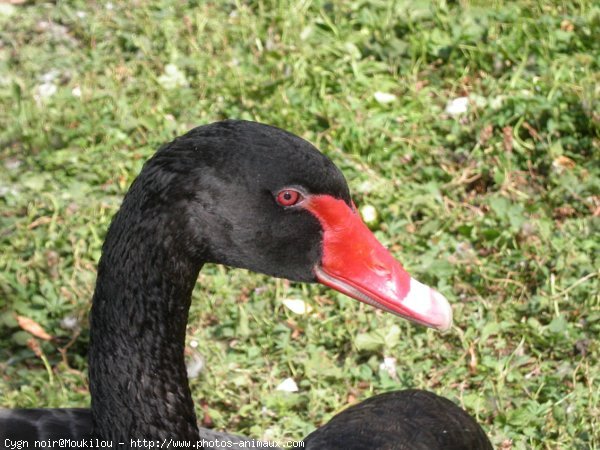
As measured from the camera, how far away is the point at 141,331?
261 centimetres

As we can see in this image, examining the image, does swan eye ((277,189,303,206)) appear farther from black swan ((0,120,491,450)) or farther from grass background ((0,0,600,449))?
grass background ((0,0,600,449))

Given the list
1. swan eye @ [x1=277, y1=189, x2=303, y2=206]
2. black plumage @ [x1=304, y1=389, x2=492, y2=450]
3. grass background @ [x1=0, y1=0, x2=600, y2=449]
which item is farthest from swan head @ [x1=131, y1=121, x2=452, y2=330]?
grass background @ [x1=0, y1=0, x2=600, y2=449]

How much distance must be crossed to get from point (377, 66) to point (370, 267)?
8.94 ft

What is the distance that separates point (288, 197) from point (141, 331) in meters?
0.50

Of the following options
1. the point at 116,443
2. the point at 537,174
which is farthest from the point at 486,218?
the point at 116,443

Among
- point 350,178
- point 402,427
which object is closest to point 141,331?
point 402,427

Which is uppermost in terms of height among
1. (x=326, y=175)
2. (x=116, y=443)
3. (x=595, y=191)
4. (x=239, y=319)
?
(x=326, y=175)

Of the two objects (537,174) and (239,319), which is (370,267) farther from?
(537,174)

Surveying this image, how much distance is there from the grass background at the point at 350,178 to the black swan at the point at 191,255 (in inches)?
41.0

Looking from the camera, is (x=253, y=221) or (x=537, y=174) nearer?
(x=253, y=221)

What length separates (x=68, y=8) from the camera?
5.74 metres

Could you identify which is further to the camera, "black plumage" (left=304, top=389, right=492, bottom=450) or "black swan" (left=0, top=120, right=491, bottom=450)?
"black plumage" (left=304, top=389, right=492, bottom=450)

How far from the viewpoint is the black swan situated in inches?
98.2

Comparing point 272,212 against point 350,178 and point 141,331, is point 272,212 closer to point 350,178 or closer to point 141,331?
point 141,331
